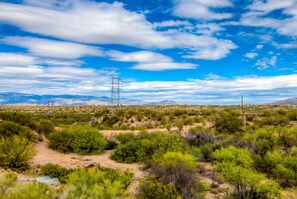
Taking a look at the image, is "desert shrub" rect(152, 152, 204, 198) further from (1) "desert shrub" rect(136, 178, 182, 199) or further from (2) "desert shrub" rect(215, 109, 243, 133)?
(2) "desert shrub" rect(215, 109, 243, 133)

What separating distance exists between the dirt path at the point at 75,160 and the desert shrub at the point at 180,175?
5.83ft

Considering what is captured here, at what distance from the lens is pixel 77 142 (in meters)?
20.1

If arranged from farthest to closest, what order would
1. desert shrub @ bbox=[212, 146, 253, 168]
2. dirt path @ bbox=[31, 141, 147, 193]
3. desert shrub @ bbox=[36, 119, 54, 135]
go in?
desert shrub @ bbox=[36, 119, 54, 135], dirt path @ bbox=[31, 141, 147, 193], desert shrub @ bbox=[212, 146, 253, 168]

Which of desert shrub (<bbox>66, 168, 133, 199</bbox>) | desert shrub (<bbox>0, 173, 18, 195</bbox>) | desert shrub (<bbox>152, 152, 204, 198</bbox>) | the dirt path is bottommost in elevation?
the dirt path

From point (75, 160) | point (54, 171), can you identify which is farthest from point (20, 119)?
point (54, 171)

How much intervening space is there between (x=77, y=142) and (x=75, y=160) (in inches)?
121

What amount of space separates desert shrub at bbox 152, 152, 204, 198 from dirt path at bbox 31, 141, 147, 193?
5.83 feet

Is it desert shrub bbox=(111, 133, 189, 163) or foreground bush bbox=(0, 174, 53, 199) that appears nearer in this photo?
foreground bush bbox=(0, 174, 53, 199)

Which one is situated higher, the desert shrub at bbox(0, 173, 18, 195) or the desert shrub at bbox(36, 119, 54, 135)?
the desert shrub at bbox(36, 119, 54, 135)

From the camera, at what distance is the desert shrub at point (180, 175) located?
34.9 feet

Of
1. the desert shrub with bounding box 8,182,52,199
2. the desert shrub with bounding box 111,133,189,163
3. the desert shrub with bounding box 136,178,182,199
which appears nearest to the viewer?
the desert shrub with bounding box 8,182,52,199

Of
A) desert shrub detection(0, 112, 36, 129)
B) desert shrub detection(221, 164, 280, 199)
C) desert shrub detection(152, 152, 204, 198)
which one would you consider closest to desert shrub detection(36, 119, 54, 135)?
desert shrub detection(0, 112, 36, 129)

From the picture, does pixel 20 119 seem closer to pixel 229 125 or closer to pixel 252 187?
pixel 252 187

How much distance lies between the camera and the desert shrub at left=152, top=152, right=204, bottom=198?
10645 millimetres
